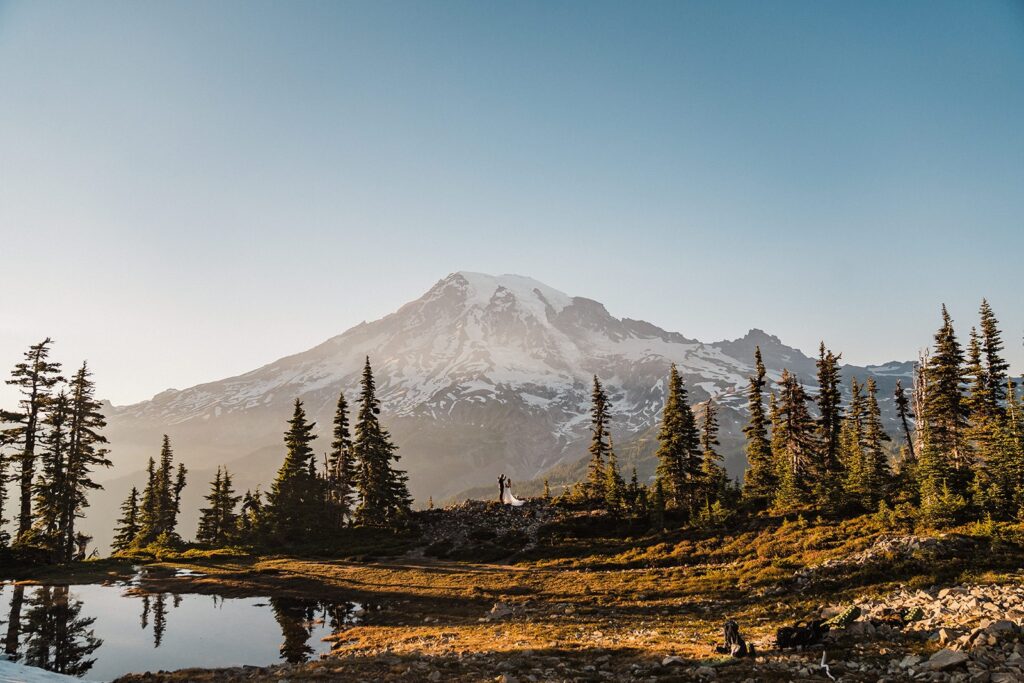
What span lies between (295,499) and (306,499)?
4.16 feet

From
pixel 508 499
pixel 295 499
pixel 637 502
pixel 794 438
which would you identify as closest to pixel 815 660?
pixel 637 502

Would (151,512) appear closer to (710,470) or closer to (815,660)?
(710,470)

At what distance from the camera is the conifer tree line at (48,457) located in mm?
38406

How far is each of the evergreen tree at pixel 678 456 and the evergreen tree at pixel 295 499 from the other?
37581 mm

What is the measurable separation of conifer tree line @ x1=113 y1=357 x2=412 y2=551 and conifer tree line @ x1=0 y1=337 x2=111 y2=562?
15.8 meters

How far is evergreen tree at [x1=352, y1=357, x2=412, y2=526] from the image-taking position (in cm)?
6028

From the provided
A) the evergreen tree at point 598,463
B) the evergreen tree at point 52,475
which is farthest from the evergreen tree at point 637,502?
the evergreen tree at point 52,475

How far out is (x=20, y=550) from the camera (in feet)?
121

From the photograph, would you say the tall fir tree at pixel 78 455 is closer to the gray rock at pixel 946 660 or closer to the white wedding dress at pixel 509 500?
the white wedding dress at pixel 509 500

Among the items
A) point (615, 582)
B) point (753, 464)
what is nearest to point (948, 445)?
point (753, 464)

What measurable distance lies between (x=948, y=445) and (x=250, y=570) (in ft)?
209

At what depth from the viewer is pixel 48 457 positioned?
1604 inches

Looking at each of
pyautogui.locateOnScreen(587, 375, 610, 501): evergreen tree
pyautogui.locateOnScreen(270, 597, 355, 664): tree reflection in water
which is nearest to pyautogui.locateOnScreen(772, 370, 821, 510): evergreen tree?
pyautogui.locateOnScreen(587, 375, 610, 501): evergreen tree

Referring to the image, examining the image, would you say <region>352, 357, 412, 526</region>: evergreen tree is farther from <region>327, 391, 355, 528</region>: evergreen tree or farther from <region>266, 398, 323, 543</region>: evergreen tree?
<region>266, 398, 323, 543</region>: evergreen tree
